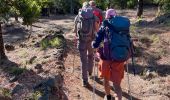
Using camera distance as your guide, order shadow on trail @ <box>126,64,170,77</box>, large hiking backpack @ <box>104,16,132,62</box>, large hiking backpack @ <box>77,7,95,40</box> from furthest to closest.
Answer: shadow on trail @ <box>126,64,170,77</box>, large hiking backpack @ <box>77,7,95,40</box>, large hiking backpack @ <box>104,16,132,62</box>

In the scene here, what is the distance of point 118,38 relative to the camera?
7426 millimetres

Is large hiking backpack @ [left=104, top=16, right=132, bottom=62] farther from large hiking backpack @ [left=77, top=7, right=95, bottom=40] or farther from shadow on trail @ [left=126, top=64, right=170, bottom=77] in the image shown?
shadow on trail @ [left=126, top=64, right=170, bottom=77]

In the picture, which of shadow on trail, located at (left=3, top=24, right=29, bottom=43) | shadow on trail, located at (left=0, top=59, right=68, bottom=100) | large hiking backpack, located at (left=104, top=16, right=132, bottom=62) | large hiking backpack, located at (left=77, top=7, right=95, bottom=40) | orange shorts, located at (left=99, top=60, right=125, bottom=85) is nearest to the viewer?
large hiking backpack, located at (left=104, top=16, right=132, bottom=62)

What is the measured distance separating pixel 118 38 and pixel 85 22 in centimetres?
197

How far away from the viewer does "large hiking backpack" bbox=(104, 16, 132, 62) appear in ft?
24.2

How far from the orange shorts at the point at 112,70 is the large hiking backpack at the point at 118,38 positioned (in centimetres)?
20

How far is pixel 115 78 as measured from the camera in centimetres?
771

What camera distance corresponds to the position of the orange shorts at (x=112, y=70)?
7.63m

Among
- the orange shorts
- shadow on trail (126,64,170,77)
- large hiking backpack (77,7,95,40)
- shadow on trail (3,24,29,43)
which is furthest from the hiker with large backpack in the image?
shadow on trail (3,24,29,43)

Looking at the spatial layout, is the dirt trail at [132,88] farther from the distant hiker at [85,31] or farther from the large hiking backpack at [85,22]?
the large hiking backpack at [85,22]

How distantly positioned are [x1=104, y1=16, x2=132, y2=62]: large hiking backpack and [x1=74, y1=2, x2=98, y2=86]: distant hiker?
69.7 inches

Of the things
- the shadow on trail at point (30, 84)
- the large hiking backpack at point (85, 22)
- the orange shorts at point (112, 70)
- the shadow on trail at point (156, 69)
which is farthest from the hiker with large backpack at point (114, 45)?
the shadow on trail at point (156, 69)

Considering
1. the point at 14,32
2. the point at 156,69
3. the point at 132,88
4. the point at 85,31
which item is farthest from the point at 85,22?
the point at 14,32

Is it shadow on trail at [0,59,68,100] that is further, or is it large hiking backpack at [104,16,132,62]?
shadow on trail at [0,59,68,100]
